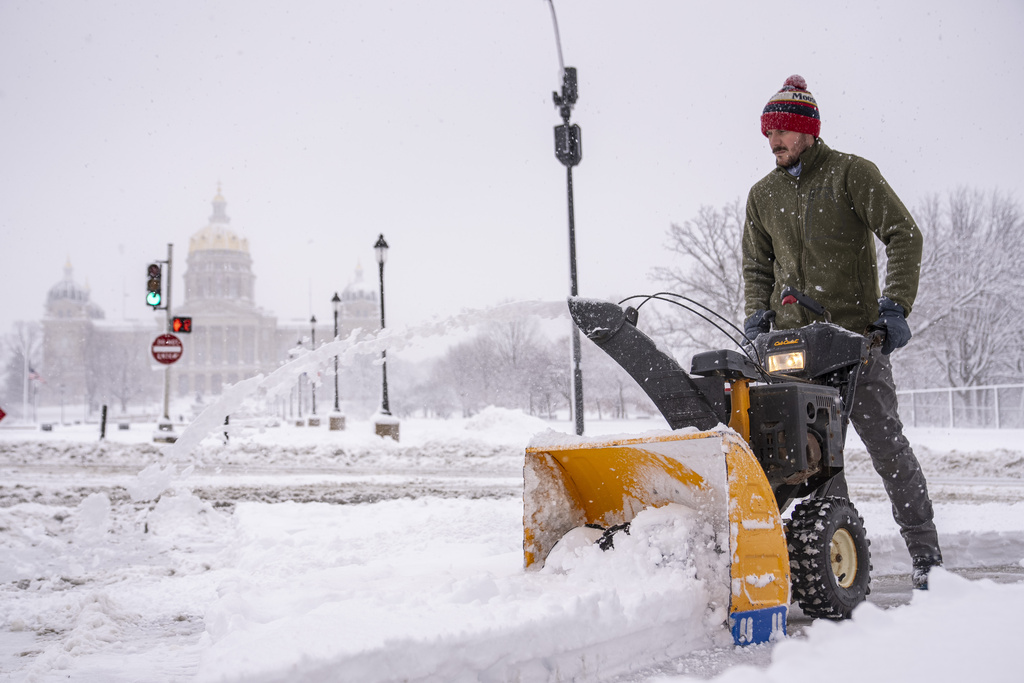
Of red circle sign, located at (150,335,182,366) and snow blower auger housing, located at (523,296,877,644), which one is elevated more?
red circle sign, located at (150,335,182,366)

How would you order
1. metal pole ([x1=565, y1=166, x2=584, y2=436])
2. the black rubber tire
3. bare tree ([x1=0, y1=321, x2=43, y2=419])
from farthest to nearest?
bare tree ([x1=0, y1=321, x2=43, y2=419]), metal pole ([x1=565, y1=166, x2=584, y2=436]), the black rubber tire

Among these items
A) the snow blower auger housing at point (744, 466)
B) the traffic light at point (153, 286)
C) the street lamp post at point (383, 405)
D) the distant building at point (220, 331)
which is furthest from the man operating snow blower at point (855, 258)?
the distant building at point (220, 331)

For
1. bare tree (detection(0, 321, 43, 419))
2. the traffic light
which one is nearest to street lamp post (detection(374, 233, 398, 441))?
the traffic light

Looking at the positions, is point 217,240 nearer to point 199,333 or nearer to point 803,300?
point 199,333

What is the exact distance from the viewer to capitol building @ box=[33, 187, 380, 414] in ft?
281

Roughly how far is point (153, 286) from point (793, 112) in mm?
15424

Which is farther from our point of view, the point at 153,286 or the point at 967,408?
the point at 967,408

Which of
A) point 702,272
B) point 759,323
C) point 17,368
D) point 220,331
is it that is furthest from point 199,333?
point 759,323

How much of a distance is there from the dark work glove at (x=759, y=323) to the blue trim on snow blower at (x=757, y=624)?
163 centimetres

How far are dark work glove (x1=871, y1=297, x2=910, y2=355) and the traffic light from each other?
15.7 metres

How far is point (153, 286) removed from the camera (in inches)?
628

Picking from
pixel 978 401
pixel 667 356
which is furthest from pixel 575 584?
pixel 978 401

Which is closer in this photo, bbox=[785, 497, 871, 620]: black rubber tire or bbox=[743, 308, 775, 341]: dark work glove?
bbox=[785, 497, 871, 620]: black rubber tire

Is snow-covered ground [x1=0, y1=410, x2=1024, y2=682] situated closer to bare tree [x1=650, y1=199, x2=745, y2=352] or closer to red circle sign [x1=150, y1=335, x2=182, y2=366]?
red circle sign [x1=150, y1=335, x2=182, y2=366]
